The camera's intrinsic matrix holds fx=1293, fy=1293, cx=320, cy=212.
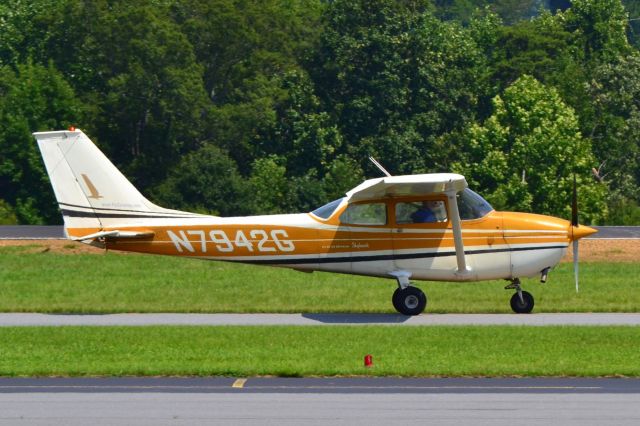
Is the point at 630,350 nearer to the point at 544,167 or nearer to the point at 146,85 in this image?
the point at 544,167

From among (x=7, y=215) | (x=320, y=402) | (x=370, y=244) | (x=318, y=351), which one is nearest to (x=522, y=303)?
(x=370, y=244)

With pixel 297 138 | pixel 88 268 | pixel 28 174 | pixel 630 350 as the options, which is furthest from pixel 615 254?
pixel 28 174

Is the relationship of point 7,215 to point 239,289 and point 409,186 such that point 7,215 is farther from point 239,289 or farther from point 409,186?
point 409,186

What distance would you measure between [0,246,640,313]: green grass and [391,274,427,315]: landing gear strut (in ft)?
3.12

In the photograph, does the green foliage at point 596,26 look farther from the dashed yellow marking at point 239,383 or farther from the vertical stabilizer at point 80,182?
the dashed yellow marking at point 239,383

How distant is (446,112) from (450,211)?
114 feet

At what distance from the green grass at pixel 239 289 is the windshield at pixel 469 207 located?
1872 millimetres

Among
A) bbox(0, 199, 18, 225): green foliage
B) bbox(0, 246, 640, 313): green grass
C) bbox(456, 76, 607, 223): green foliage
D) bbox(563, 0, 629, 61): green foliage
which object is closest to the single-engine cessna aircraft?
bbox(0, 246, 640, 313): green grass

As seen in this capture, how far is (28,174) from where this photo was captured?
1989 inches

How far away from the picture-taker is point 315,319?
69.9 ft

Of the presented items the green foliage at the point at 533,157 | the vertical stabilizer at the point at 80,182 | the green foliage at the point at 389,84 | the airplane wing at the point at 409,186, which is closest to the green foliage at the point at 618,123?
the green foliage at the point at 389,84

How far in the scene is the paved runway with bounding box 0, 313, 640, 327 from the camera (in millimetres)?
20672

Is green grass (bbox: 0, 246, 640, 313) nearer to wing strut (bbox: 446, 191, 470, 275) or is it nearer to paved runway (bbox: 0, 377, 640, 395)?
wing strut (bbox: 446, 191, 470, 275)

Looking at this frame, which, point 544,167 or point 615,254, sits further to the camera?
point 544,167
